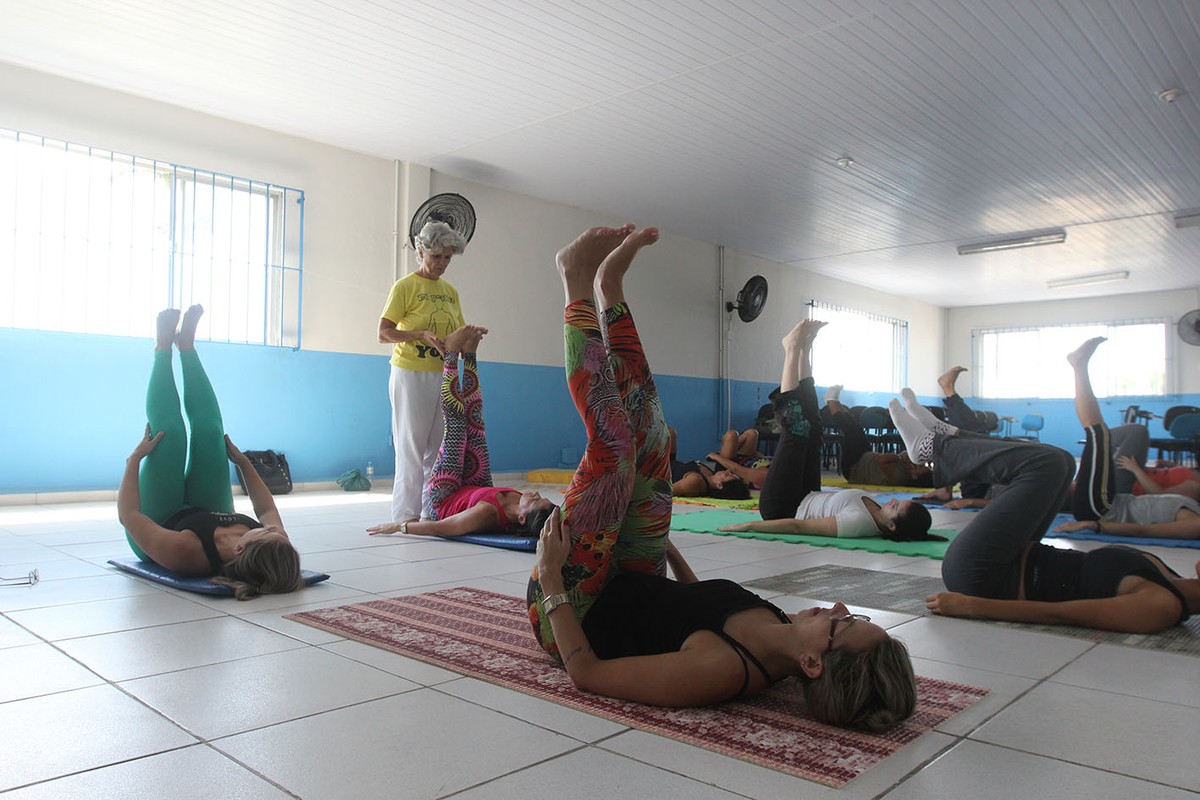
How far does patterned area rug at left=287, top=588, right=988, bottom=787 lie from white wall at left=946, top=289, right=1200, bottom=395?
14108 millimetres

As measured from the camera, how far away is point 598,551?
184 centimetres

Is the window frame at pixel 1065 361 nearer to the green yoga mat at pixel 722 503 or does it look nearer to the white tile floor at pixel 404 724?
the green yoga mat at pixel 722 503

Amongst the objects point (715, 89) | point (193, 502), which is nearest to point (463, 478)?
point (193, 502)

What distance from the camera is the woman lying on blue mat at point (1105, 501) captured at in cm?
454

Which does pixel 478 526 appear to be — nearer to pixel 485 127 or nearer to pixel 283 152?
pixel 485 127

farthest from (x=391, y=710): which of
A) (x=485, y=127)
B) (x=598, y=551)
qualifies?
(x=485, y=127)

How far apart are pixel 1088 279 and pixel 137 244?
41.4ft

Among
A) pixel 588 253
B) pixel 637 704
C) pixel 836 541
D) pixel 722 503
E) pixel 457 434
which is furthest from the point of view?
pixel 722 503

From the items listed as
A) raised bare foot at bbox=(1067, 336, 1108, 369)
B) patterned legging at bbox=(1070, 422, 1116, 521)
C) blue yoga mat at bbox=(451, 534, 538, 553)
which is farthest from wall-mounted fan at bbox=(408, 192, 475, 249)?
patterned legging at bbox=(1070, 422, 1116, 521)

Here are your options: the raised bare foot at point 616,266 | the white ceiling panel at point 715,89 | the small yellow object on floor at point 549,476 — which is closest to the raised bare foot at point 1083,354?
the white ceiling panel at point 715,89

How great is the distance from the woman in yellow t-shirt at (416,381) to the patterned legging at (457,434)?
10cm

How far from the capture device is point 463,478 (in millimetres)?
4457

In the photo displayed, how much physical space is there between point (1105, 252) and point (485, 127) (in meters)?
8.64

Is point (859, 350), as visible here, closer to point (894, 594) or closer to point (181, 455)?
point (894, 594)
